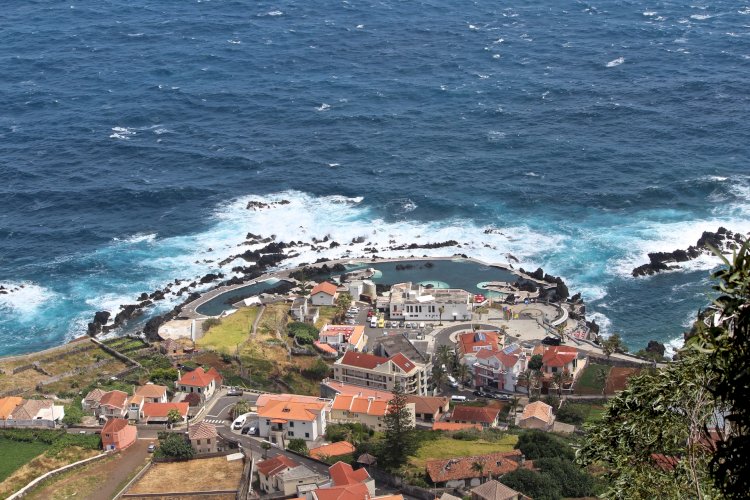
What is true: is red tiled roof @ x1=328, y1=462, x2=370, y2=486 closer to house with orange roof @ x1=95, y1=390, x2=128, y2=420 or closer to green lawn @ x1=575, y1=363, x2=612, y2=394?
house with orange roof @ x1=95, y1=390, x2=128, y2=420

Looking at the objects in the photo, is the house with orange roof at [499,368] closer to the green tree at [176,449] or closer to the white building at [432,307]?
the white building at [432,307]

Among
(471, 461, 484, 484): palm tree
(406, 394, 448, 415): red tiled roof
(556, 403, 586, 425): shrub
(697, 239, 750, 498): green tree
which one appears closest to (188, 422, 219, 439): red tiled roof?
(406, 394, 448, 415): red tiled roof

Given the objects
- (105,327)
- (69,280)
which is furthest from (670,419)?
(69,280)

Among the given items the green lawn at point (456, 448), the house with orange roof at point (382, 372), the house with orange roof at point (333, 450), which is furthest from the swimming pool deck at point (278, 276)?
the green lawn at point (456, 448)

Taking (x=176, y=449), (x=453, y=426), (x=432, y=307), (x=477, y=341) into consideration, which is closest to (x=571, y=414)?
(x=453, y=426)

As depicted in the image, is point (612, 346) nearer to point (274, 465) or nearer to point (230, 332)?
point (230, 332)

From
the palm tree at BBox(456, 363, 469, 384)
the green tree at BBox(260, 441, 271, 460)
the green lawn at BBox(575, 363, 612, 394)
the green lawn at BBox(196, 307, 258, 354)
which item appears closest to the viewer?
the green tree at BBox(260, 441, 271, 460)
